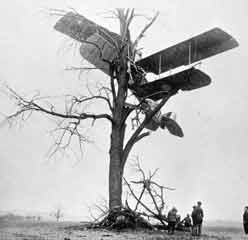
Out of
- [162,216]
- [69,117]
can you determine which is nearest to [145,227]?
[162,216]

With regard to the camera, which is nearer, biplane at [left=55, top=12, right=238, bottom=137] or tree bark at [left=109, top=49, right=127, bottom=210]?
biplane at [left=55, top=12, right=238, bottom=137]

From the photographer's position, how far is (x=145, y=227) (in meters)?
10.7

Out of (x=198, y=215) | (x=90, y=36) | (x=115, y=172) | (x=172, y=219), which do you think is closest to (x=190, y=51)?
(x=90, y=36)

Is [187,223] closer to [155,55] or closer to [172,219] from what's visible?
[172,219]

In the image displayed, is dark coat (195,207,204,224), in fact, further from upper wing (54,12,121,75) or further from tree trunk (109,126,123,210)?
upper wing (54,12,121,75)

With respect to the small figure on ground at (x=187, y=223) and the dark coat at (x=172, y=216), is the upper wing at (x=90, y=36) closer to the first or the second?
the dark coat at (x=172, y=216)

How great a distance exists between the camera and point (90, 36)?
1195 centimetres

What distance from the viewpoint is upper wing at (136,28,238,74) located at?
10.5 metres

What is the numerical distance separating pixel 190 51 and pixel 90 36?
9.87ft

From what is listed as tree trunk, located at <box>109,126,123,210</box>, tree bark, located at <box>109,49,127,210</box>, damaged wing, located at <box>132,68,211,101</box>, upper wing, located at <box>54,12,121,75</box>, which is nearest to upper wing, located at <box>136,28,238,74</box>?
damaged wing, located at <box>132,68,211,101</box>

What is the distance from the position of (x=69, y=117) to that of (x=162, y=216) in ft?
12.5

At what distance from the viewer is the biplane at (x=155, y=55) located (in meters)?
11.0

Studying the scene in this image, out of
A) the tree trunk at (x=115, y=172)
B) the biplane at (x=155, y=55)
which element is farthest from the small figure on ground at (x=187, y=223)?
the biplane at (x=155, y=55)

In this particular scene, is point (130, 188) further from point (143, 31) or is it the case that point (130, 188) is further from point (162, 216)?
point (143, 31)
